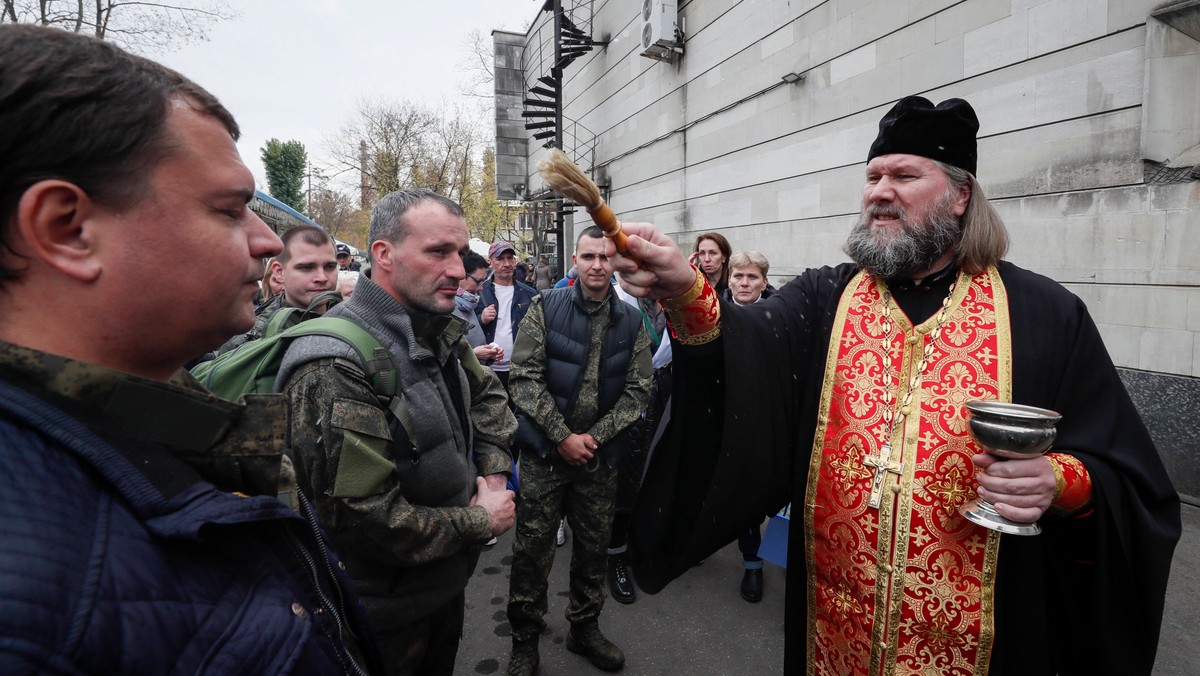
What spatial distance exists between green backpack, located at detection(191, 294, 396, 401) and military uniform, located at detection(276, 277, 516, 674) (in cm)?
3

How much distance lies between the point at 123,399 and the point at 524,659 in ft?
8.97

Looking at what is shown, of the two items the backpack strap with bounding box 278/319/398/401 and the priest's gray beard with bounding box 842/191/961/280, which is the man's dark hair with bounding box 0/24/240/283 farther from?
the priest's gray beard with bounding box 842/191/961/280

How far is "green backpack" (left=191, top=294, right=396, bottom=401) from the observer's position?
73.6 inches

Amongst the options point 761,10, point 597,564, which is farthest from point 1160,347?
point 761,10

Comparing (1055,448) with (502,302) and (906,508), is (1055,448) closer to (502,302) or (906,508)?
(906,508)

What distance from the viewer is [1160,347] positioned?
4238 millimetres

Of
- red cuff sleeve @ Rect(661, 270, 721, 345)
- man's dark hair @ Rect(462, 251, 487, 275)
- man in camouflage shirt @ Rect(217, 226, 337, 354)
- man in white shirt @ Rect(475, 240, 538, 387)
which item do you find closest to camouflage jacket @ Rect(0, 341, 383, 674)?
red cuff sleeve @ Rect(661, 270, 721, 345)

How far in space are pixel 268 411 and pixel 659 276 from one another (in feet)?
3.11

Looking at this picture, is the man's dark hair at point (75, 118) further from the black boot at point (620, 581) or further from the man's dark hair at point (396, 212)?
the black boot at point (620, 581)

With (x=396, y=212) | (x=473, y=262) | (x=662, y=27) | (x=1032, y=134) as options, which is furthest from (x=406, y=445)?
(x=662, y=27)

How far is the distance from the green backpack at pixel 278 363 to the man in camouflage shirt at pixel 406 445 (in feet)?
0.09

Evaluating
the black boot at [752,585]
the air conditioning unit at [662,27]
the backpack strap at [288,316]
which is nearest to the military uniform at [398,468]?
the backpack strap at [288,316]

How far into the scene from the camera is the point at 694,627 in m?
3.49

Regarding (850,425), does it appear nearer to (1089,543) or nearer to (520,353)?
(1089,543)
